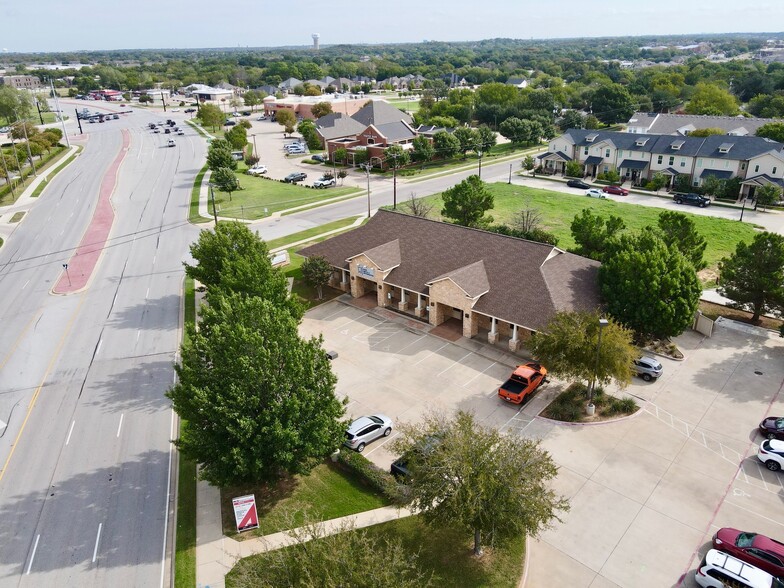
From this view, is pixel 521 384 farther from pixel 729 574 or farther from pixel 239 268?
pixel 239 268

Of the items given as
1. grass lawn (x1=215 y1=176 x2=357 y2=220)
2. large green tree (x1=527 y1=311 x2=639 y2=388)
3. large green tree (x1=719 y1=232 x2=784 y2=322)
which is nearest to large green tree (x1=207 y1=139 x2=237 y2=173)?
grass lawn (x1=215 y1=176 x2=357 y2=220)

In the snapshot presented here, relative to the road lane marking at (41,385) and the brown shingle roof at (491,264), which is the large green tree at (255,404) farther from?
the brown shingle roof at (491,264)

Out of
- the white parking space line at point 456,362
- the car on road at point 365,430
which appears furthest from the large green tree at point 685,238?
the car on road at point 365,430

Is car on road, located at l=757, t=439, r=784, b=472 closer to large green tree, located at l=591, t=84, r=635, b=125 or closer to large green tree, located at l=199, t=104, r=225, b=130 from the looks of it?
large green tree, located at l=591, t=84, r=635, b=125

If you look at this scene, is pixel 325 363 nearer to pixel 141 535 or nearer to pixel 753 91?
pixel 141 535

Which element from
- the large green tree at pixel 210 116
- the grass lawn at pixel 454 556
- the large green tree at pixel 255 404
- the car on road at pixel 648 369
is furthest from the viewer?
the large green tree at pixel 210 116

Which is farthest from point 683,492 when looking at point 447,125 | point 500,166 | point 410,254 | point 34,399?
point 447,125

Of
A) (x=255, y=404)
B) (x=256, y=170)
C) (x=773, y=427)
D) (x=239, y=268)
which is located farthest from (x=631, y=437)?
(x=256, y=170)
